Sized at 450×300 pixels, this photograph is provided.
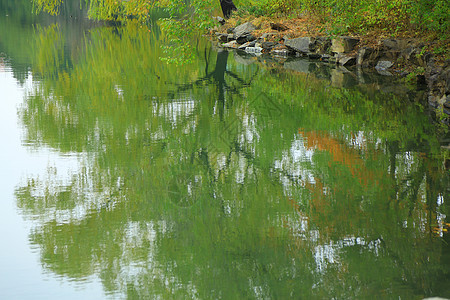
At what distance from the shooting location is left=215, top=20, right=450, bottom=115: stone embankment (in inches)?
481

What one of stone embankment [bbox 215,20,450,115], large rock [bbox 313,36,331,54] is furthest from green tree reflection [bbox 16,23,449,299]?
large rock [bbox 313,36,331,54]

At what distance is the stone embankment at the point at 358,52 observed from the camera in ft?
40.1

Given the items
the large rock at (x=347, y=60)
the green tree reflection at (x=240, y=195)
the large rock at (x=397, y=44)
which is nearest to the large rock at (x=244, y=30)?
the large rock at (x=347, y=60)

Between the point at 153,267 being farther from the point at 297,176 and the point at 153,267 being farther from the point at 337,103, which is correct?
the point at 337,103

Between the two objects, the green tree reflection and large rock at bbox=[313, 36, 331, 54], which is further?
large rock at bbox=[313, 36, 331, 54]

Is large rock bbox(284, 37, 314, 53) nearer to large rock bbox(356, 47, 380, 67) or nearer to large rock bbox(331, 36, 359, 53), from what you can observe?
large rock bbox(331, 36, 359, 53)

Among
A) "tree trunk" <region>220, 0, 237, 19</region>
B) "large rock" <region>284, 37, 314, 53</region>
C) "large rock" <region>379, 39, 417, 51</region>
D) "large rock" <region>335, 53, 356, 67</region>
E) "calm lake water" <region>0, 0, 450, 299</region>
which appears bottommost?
"calm lake water" <region>0, 0, 450, 299</region>

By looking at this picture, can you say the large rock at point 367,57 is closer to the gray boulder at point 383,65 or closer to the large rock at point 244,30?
the gray boulder at point 383,65

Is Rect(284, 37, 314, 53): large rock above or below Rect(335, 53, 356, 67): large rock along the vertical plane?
above

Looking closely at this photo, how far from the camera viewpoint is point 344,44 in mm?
19375

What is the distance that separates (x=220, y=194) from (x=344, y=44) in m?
14.0

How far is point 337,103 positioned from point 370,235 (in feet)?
24.1

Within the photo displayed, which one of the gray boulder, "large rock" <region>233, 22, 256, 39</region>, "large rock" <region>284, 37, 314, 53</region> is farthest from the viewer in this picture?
"large rock" <region>233, 22, 256, 39</region>

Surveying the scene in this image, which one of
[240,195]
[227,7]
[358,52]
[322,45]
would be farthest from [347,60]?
[227,7]
